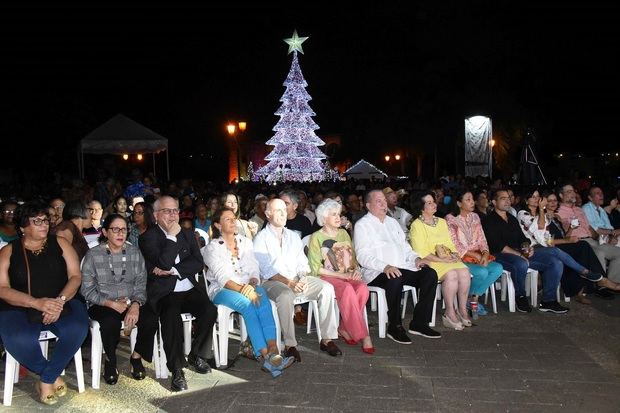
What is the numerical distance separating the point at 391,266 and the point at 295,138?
2158 centimetres

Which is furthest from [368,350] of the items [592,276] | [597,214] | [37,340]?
[597,214]

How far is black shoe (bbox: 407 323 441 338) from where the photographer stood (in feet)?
18.5

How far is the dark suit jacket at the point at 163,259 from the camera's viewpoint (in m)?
4.82

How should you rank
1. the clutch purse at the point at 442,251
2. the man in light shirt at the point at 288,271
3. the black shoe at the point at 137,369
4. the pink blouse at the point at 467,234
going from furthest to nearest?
the pink blouse at the point at 467,234, the clutch purse at the point at 442,251, the man in light shirt at the point at 288,271, the black shoe at the point at 137,369

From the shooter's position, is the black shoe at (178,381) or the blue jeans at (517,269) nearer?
the black shoe at (178,381)

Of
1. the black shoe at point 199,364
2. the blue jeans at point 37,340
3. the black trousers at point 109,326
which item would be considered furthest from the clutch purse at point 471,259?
the blue jeans at point 37,340

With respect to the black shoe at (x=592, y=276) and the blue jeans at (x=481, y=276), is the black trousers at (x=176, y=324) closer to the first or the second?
the blue jeans at (x=481, y=276)

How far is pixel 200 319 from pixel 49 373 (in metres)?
1.27

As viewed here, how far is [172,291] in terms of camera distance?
4895 millimetres

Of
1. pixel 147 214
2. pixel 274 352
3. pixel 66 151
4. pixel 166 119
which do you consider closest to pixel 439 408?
pixel 274 352

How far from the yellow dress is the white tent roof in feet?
28.4

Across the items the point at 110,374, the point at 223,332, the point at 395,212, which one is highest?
the point at 395,212

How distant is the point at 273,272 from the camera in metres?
5.47

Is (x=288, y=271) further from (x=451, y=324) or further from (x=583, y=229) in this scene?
(x=583, y=229)
